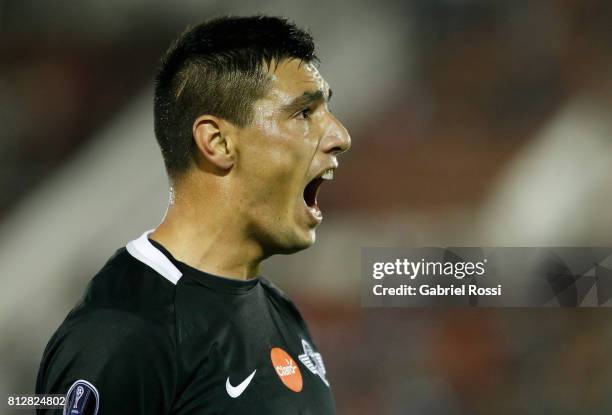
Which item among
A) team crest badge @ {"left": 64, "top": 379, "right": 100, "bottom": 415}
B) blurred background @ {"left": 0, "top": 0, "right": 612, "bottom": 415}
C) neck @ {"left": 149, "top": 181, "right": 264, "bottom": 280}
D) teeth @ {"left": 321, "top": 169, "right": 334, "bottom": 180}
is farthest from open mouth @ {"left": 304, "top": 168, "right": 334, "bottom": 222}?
blurred background @ {"left": 0, "top": 0, "right": 612, "bottom": 415}

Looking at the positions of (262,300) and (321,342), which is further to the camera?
(321,342)

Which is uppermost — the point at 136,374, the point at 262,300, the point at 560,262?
the point at 560,262

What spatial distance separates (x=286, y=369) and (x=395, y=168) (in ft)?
4.64

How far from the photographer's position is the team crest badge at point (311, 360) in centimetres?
111

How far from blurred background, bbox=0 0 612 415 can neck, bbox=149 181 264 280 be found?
1.29 metres

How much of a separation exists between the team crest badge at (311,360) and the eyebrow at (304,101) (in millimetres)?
364

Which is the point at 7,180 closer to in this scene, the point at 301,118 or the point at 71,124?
the point at 71,124

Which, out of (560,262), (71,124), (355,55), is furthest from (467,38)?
(71,124)

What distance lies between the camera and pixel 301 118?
103cm

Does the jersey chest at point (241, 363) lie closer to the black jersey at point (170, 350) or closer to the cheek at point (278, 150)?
the black jersey at point (170, 350)

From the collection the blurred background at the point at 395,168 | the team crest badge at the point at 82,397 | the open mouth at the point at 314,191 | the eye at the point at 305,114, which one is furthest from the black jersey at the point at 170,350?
the blurred background at the point at 395,168

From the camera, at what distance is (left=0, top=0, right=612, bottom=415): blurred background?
2.29 metres

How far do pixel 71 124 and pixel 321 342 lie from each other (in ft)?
3.42

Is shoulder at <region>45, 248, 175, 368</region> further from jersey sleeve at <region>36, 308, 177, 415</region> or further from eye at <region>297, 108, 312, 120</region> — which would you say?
eye at <region>297, 108, 312, 120</region>
